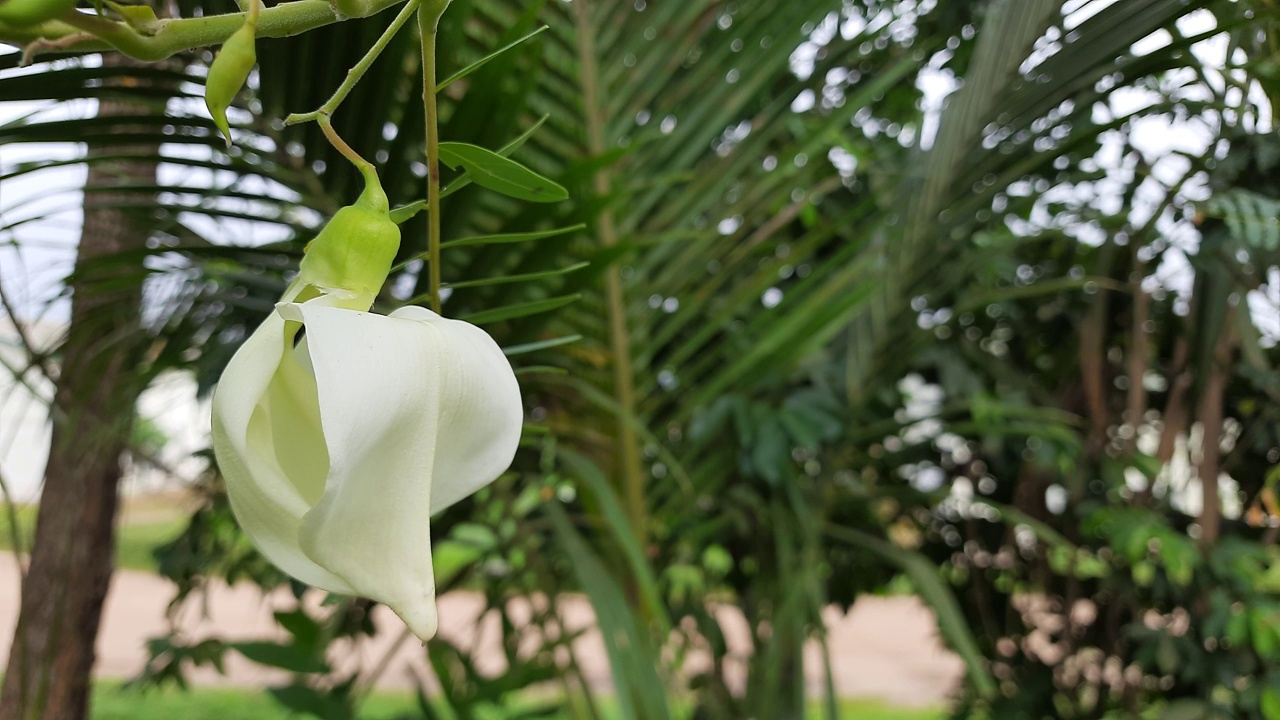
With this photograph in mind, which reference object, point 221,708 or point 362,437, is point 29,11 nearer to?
point 362,437

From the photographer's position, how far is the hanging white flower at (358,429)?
162mm

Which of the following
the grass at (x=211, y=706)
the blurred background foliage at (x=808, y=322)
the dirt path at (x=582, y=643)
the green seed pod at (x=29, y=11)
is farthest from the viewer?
the dirt path at (x=582, y=643)

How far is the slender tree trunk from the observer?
0.64 metres

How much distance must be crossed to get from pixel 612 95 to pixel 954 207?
300 mm

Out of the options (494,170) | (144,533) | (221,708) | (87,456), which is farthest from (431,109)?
(144,533)

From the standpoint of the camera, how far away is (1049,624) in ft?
3.70

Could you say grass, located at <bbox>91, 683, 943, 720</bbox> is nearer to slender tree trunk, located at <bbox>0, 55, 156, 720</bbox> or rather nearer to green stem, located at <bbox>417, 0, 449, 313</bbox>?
slender tree trunk, located at <bbox>0, 55, 156, 720</bbox>

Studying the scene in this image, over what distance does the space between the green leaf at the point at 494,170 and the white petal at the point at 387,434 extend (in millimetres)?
59

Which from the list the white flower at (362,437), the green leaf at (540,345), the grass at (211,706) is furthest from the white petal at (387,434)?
the grass at (211,706)

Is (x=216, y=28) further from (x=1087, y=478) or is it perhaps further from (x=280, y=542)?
(x=1087, y=478)

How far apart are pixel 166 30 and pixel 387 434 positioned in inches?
3.2

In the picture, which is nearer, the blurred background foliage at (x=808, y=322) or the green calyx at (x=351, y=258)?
the green calyx at (x=351, y=258)

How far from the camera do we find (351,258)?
202 millimetres

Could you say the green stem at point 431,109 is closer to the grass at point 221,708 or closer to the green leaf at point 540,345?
the green leaf at point 540,345
